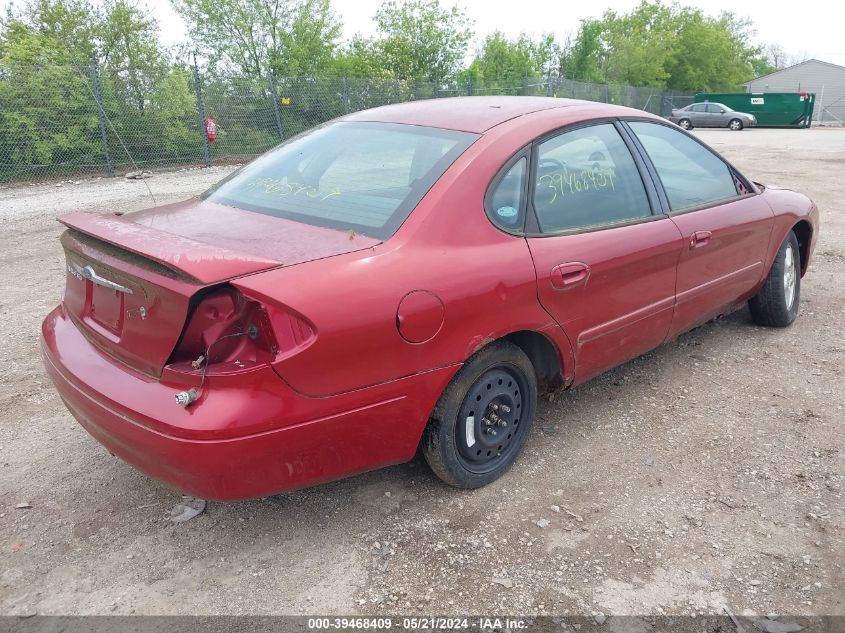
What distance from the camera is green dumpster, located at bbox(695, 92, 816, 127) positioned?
3391 centimetres


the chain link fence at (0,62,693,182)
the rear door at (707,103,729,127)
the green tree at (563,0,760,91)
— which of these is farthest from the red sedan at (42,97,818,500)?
the green tree at (563,0,760,91)

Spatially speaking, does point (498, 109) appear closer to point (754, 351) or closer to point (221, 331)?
point (221, 331)

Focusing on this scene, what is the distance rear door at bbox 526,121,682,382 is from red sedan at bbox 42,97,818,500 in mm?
12

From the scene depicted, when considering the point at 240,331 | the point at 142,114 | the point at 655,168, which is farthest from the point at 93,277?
the point at 142,114

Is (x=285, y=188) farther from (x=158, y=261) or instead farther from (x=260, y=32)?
(x=260, y=32)

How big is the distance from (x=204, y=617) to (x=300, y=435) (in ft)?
2.22

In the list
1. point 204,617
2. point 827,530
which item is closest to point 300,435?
point 204,617

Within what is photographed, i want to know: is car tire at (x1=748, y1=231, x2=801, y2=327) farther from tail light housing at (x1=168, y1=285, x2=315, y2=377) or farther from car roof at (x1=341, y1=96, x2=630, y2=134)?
tail light housing at (x1=168, y1=285, x2=315, y2=377)

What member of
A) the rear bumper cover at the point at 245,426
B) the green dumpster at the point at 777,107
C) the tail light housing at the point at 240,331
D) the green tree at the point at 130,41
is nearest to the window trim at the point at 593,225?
the rear bumper cover at the point at 245,426

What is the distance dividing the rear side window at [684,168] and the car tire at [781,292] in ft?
2.46

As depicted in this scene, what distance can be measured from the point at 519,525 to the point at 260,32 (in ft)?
101

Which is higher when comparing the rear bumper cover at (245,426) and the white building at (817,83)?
the white building at (817,83)

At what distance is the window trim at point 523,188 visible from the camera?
8.54ft

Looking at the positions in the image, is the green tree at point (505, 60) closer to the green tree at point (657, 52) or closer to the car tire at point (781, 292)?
the green tree at point (657, 52)
